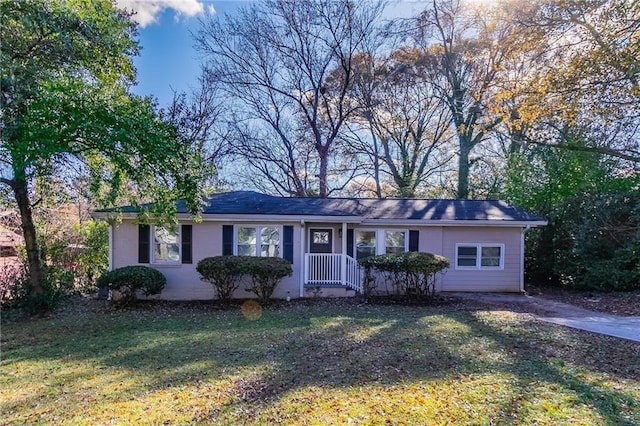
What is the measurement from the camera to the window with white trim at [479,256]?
12.2 m

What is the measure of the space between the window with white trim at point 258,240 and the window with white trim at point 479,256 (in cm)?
585

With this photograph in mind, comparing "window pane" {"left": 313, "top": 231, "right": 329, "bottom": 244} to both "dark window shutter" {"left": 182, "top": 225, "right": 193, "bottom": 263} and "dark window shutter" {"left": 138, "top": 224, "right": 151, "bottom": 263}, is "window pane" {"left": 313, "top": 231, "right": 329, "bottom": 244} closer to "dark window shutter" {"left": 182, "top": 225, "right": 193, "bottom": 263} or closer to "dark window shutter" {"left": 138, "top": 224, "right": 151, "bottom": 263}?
"dark window shutter" {"left": 182, "top": 225, "right": 193, "bottom": 263}

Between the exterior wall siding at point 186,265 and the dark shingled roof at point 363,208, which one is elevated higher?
the dark shingled roof at point 363,208

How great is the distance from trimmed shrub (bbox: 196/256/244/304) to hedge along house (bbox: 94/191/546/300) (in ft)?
2.18

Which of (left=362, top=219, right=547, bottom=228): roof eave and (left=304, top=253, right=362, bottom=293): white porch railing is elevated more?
(left=362, top=219, right=547, bottom=228): roof eave

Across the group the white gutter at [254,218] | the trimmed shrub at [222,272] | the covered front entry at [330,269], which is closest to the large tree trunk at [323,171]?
the white gutter at [254,218]

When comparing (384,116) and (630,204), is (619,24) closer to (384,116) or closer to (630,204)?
(630,204)

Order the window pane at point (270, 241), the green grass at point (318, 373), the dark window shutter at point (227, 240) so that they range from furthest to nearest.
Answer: the window pane at point (270, 241) < the dark window shutter at point (227, 240) < the green grass at point (318, 373)

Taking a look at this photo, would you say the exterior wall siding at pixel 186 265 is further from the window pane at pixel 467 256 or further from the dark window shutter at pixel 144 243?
the window pane at pixel 467 256

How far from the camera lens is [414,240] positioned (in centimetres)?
1198

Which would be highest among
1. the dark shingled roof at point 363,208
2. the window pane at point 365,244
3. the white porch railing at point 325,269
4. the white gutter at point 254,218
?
the dark shingled roof at point 363,208

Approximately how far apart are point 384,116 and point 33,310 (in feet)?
60.1

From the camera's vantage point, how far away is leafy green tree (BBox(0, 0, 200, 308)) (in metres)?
5.70

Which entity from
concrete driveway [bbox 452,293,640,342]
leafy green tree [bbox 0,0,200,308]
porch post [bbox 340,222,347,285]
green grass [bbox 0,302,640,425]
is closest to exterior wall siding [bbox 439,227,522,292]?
concrete driveway [bbox 452,293,640,342]
